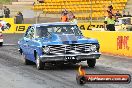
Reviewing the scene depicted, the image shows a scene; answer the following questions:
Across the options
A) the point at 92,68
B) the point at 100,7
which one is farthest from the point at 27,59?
the point at 100,7

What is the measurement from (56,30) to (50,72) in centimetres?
218

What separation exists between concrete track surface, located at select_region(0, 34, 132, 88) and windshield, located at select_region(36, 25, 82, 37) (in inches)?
45.1

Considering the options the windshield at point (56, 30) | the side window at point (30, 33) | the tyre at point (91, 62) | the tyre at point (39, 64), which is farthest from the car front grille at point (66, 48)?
the side window at point (30, 33)

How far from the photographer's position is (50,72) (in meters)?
15.2

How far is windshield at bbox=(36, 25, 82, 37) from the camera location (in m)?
16.8

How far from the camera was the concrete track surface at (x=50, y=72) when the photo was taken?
12.0 metres

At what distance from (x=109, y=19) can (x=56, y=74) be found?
11.2 meters

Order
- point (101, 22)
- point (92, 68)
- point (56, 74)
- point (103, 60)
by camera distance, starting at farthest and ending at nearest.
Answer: point (101, 22) < point (103, 60) < point (92, 68) < point (56, 74)

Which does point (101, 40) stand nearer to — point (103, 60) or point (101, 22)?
point (103, 60)

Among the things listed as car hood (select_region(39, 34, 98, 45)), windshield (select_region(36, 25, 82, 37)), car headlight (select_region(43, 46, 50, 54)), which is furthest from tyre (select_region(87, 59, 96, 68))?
car headlight (select_region(43, 46, 50, 54))

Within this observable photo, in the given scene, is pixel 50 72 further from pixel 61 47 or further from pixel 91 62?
Answer: pixel 91 62

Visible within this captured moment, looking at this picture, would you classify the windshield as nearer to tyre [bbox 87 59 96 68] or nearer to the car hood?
the car hood

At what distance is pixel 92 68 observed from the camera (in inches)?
640

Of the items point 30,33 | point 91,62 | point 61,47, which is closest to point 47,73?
point 61,47
